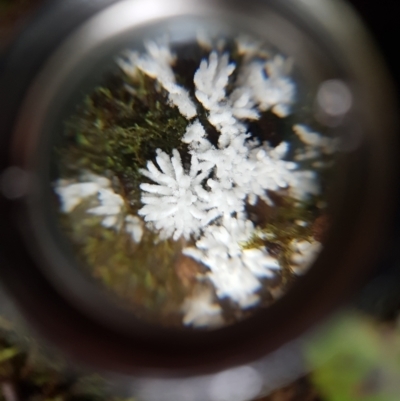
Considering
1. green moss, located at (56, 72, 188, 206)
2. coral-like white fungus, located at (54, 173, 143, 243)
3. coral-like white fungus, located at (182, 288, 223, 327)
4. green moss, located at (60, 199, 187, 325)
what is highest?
green moss, located at (56, 72, 188, 206)

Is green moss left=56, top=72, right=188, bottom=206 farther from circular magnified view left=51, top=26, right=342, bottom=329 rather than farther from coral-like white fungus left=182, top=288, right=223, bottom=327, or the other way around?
coral-like white fungus left=182, top=288, right=223, bottom=327

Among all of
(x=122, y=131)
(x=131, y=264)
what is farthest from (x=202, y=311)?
(x=122, y=131)

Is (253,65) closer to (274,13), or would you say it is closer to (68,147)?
(274,13)

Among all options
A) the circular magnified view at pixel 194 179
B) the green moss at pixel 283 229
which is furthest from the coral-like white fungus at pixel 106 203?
the green moss at pixel 283 229

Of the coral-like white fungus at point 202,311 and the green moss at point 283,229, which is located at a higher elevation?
the green moss at point 283,229

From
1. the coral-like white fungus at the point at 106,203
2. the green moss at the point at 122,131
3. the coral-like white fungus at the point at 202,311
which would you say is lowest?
the coral-like white fungus at the point at 202,311

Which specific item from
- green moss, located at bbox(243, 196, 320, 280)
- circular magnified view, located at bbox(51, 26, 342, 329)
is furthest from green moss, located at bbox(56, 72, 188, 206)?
green moss, located at bbox(243, 196, 320, 280)

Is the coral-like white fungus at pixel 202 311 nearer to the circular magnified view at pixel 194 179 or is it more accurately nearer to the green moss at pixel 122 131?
the circular magnified view at pixel 194 179

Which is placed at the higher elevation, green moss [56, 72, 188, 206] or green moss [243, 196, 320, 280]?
green moss [56, 72, 188, 206]

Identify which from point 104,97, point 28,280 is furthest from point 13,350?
point 104,97
